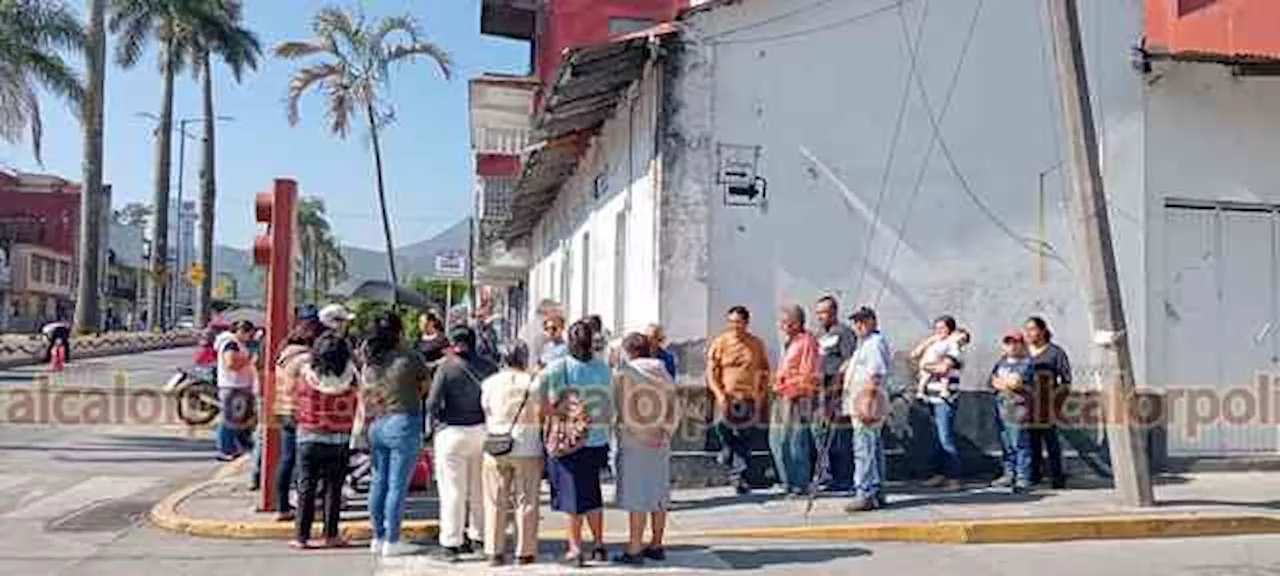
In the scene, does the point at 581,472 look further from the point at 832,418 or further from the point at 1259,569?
the point at 1259,569

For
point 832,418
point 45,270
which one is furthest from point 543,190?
point 45,270

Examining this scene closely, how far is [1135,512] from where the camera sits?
1070 cm

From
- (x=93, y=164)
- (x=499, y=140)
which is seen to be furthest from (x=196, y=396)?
(x=93, y=164)

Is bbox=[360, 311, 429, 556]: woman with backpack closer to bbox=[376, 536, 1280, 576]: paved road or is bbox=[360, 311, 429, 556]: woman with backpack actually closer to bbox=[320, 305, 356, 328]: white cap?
bbox=[376, 536, 1280, 576]: paved road

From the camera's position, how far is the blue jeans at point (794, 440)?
37.1ft

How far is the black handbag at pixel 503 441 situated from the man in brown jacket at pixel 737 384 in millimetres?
3049

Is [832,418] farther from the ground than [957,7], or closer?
closer

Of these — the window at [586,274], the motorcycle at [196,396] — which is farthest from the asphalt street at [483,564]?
the window at [586,274]

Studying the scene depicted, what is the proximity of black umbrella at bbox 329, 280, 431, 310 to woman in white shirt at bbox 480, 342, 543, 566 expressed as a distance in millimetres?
12894

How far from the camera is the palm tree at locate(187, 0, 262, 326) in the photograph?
46125mm

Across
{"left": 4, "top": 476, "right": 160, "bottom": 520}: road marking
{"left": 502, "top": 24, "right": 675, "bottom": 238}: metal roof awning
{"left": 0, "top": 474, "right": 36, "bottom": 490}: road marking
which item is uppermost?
{"left": 502, "top": 24, "right": 675, "bottom": 238}: metal roof awning

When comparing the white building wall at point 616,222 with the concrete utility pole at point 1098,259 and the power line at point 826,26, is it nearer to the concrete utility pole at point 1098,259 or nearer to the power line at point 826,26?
the power line at point 826,26

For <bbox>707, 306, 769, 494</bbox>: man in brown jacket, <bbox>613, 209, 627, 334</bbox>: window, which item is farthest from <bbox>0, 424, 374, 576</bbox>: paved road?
<bbox>613, 209, 627, 334</bbox>: window

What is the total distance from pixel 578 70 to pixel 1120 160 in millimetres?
5676
